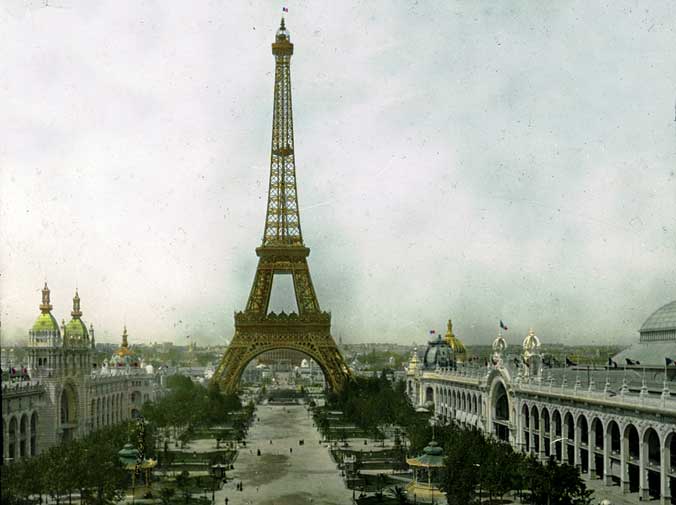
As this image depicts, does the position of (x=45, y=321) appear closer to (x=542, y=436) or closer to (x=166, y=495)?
(x=166, y=495)

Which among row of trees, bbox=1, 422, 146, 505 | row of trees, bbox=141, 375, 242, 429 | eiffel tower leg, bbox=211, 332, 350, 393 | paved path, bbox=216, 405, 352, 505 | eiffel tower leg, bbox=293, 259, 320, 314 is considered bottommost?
paved path, bbox=216, 405, 352, 505

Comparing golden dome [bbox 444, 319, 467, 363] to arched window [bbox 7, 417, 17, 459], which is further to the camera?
golden dome [bbox 444, 319, 467, 363]

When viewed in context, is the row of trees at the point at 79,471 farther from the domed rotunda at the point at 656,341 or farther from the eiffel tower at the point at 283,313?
the domed rotunda at the point at 656,341

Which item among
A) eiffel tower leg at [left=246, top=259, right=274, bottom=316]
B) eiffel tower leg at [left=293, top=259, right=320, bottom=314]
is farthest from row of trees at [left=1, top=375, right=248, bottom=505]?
eiffel tower leg at [left=293, top=259, right=320, bottom=314]

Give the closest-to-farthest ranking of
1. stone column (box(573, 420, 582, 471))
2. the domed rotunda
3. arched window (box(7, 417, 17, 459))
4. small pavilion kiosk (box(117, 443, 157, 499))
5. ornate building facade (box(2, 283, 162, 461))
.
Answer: small pavilion kiosk (box(117, 443, 157, 499))
stone column (box(573, 420, 582, 471))
arched window (box(7, 417, 17, 459))
ornate building facade (box(2, 283, 162, 461))
the domed rotunda

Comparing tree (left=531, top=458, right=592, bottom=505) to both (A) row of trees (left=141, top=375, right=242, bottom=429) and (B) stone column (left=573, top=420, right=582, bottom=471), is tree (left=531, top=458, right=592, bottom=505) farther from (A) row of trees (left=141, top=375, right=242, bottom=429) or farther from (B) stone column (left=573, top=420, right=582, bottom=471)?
(A) row of trees (left=141, top=375, right=242, bottom=429)

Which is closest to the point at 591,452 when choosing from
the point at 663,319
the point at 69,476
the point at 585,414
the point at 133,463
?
the point at 585,414

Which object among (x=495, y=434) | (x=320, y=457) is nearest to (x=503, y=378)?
(x=495, y=434)

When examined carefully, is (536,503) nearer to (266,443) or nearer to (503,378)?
(503,378)
